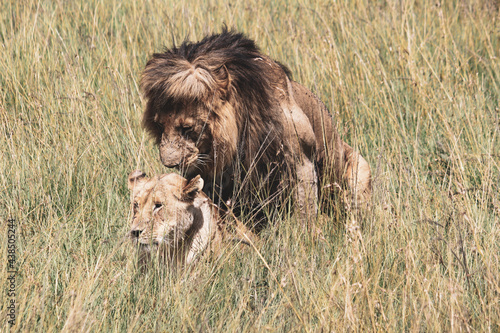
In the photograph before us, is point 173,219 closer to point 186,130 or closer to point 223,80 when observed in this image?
point 186,130

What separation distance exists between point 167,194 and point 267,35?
2.98 meters

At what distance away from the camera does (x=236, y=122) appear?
3963 millimetres

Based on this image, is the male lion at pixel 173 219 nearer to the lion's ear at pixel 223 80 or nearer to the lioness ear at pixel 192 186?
the lioness ear at pixel 192 186

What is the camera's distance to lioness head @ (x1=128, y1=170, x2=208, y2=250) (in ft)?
10.9

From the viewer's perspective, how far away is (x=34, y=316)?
8.66 feet

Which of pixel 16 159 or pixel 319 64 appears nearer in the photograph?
pixel 16 159

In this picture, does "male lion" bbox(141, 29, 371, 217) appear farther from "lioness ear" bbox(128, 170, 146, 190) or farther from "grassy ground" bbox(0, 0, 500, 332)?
"grassy ground" bbox(0, 0, 500, 332)

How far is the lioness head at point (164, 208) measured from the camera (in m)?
3.33

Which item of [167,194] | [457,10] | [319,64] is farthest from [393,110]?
[167,194]

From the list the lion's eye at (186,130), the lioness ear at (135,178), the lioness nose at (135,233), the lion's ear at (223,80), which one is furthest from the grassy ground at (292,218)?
the lion's ear at (223,80)

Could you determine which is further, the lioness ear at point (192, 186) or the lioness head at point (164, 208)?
the lioness ear at point (192, 186)

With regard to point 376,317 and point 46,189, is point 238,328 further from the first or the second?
point 46,189

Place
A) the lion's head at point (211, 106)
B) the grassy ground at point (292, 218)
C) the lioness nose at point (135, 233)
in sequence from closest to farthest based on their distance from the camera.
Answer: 1. the grassy ground at point (292, 218)
2. the lioness nose at point (135, 233)
3. the lion's head at point (211, 106)

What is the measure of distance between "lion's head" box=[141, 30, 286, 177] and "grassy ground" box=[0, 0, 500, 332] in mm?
510
